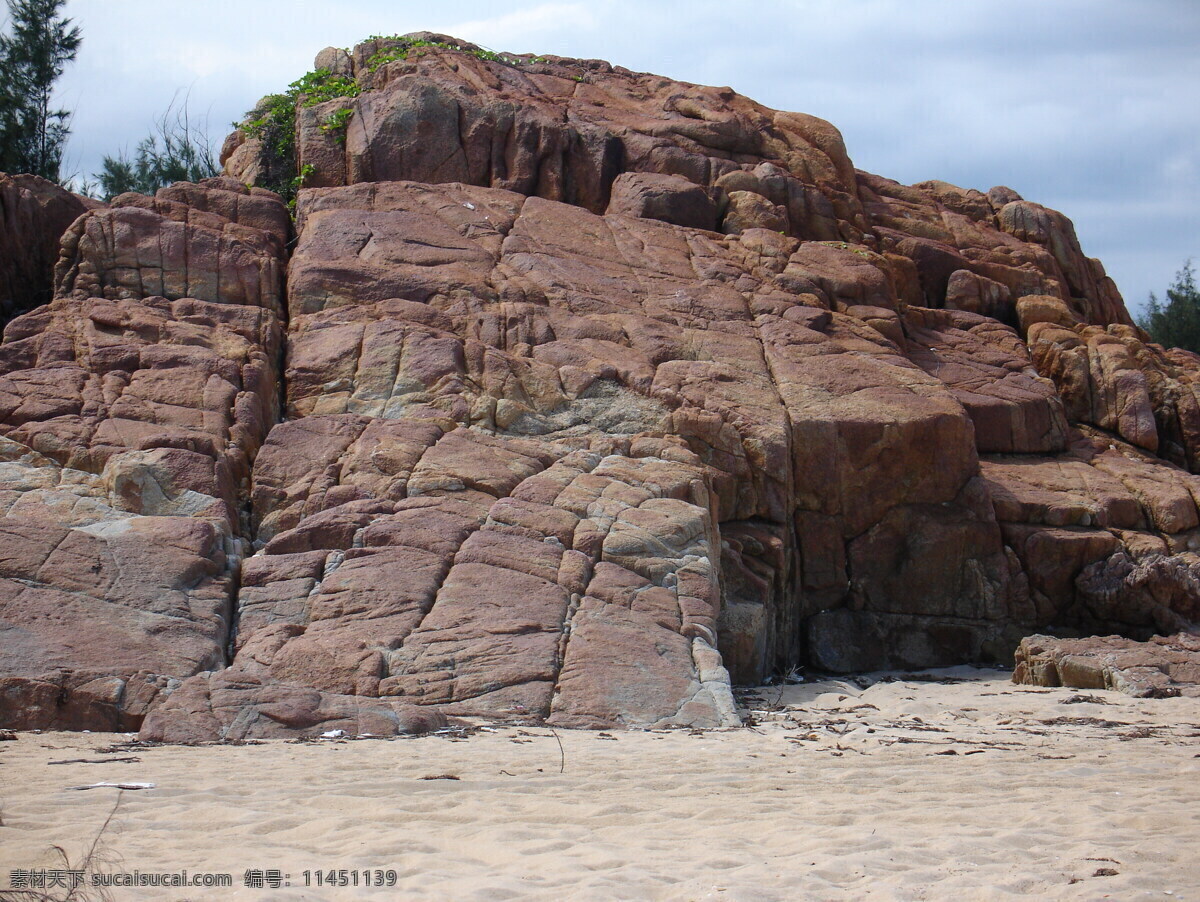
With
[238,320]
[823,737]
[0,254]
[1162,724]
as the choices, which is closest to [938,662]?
[1162,724]

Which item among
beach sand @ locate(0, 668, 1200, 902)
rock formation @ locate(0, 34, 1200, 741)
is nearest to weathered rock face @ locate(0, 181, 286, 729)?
rock formation @ locate(0, 34, 1200, 741)

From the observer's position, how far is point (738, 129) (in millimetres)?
18172

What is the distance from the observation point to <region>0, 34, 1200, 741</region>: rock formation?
8312 millimetres

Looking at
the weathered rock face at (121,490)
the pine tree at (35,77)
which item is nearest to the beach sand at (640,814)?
the weathered rock face at (121,490)

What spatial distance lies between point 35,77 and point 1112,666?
2156 cm

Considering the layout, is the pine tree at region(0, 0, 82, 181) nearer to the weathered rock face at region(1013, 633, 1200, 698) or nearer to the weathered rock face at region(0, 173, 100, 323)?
the weathered rock face at region(0, 173, 100, 323)

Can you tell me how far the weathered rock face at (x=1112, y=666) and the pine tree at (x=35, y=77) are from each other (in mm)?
19207

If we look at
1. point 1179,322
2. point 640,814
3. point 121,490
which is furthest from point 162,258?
point 1179,322

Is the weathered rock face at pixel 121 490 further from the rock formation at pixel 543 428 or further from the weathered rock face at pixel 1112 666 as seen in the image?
the weathered rock face at pixel 1112 666

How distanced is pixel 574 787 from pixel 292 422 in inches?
257

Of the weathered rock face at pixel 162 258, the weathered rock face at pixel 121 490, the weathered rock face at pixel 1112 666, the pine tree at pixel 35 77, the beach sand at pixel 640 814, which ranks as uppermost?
the pine tree at pixel 35 77

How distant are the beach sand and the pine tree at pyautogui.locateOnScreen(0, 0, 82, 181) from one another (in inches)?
698

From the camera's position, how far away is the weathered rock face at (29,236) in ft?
44.6

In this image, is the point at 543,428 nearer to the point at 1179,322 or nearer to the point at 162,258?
the point at 162,258
